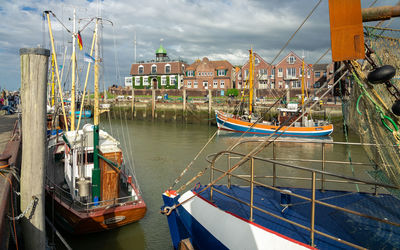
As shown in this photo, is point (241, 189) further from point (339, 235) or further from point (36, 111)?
point (36, 111)

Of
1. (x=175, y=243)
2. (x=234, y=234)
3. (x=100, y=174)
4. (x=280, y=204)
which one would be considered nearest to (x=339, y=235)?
(x=280, y=204)

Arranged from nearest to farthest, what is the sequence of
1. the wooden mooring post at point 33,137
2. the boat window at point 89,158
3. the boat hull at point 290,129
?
the wooden mooring post at point 33,137, the boat window at point 89,158, the boat hull at point 290,129

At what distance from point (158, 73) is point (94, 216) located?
62884mm

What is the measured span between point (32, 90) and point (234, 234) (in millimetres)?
4225

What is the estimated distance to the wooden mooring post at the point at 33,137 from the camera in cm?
449

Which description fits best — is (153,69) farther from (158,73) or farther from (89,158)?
(89,158)

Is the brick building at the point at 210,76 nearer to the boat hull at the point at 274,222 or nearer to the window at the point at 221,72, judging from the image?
the window at the point at 221,72

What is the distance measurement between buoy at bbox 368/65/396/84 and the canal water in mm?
7581

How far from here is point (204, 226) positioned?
19.7 ft

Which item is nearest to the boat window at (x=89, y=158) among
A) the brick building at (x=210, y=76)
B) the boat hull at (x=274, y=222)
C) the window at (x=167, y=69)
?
the boat hull at (x=274, y=222)

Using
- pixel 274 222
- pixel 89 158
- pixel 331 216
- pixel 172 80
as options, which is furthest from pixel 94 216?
pixel 172 80

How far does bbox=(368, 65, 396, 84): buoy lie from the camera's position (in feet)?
15.1

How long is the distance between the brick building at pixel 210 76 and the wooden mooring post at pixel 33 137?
5995cm

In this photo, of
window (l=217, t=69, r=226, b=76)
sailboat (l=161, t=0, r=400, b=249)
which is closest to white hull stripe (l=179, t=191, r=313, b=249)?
sailboat (l=161, t=0, r=400, b=249)
